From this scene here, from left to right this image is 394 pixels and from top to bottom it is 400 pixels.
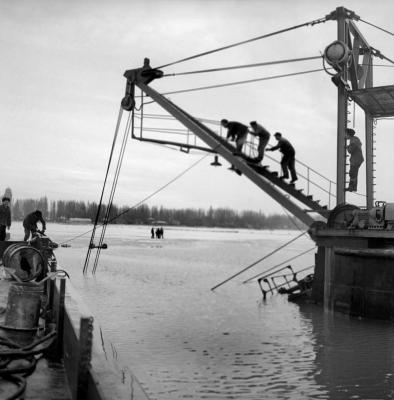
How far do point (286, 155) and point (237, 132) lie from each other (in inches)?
61.0

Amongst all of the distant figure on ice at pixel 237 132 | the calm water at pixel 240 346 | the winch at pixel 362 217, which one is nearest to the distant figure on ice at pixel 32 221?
the calm water at pixel 240 346

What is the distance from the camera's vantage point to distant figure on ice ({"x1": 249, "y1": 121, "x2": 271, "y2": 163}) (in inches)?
531

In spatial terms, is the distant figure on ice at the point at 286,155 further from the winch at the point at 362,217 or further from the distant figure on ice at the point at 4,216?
the distant figure on ice at the point at 4,216

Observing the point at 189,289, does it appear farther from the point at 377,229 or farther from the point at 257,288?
the point at 377,229

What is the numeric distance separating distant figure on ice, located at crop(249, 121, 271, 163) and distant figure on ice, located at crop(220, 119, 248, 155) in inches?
12.9

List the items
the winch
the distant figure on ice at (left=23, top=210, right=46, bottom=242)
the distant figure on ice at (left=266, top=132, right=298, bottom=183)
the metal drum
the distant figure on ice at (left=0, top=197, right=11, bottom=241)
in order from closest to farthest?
the metal drum, the winch, the distant figure on ice at (left=23, top=210, right=46, bottom=242), the distant figure on ice at (left=0, top=197, right=11, bottom=241), the distant figure on ice at (left=266, top=132, right=298, bottom=183)

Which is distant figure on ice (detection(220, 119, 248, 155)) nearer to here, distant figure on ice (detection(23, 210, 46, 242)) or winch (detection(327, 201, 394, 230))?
winch (detection(327, 201, 394, 230))

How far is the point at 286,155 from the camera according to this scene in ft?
44.8

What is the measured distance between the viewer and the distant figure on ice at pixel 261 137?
1348 cm

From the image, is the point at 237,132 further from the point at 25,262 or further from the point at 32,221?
the point at 25,262

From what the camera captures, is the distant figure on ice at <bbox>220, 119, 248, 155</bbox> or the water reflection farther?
the distant figure on ice at <bbox>220, 119, 248, 155</bbox>

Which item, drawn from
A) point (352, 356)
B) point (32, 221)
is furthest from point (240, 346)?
point (32, 221)

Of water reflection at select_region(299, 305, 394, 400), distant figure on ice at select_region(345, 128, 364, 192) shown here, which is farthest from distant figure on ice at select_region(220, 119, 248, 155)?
water reflection at select_region(299, 305, 394, 400)

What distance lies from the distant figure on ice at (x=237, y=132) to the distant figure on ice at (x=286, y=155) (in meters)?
0.85
